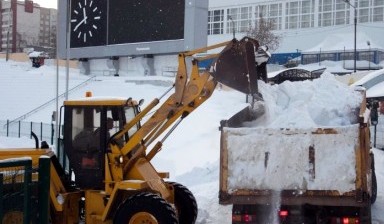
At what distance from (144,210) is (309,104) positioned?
117 inches

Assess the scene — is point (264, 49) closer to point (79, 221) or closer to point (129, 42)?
point (79, 221)

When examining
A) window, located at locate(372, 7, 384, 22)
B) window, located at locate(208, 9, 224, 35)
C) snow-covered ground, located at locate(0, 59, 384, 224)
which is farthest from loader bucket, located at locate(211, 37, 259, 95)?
window, located at locate(208, 9, 224, 35)

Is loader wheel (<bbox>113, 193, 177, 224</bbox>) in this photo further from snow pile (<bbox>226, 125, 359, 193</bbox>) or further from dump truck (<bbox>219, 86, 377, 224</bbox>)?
snow pile (<bbox>226, 125, 359, 193</bbox>)

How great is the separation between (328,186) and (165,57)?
110 ft

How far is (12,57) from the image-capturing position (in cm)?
6581

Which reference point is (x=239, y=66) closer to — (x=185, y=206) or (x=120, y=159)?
(x=120, y=159)

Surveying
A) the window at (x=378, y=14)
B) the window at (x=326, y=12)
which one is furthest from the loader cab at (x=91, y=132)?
the window at (x=326, y=12)

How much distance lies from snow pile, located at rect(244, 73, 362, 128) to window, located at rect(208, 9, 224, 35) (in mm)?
65797

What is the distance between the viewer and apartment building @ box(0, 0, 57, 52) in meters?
113

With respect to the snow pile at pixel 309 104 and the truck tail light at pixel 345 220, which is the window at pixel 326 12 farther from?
the truck tail light at pixel 345 220

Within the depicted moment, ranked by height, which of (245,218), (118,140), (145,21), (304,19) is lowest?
(245,218)

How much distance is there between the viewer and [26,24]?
5037 inches

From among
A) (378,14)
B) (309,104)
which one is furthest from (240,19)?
(309,104)

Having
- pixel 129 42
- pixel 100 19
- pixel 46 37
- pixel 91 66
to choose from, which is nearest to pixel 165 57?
pixel 129 42
